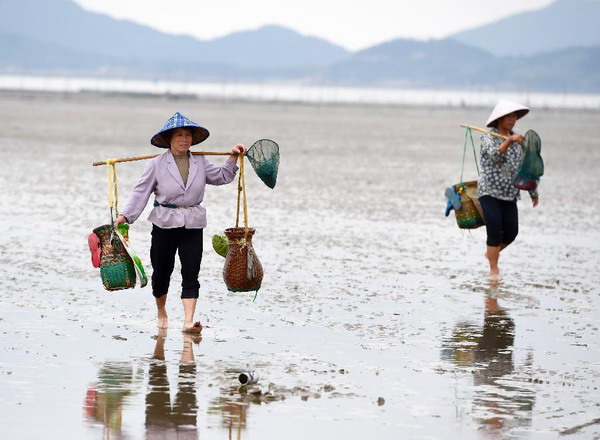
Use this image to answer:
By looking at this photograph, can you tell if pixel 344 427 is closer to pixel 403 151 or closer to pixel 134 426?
pixel 134 426

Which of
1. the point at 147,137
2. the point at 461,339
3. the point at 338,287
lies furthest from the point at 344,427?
the point at 147,137

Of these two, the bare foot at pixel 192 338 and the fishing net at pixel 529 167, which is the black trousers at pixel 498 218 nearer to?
the fishing net at pixel 529 167

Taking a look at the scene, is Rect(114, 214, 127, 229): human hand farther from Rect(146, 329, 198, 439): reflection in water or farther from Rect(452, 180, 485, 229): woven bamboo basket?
Rect(452, 180, 485, 229): woven bamboo basket

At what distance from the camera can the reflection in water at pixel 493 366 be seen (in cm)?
650

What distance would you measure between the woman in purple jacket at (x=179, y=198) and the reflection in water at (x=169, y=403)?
79 centimetres

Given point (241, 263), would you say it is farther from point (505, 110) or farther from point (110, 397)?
point (505, 110)

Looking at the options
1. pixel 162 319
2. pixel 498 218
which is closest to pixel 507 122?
pixel 498 218

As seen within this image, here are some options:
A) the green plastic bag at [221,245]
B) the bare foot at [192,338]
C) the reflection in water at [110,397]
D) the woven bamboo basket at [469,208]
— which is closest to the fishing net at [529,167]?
the woven bamboo basket at [469,208]

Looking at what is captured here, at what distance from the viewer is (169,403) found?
659cm

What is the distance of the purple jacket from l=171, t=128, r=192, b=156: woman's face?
0.24 ft

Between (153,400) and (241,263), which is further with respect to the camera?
(241,263)

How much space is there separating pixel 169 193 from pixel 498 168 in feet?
11.9

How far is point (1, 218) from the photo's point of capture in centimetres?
1472

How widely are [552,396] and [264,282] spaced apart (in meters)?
4.16
